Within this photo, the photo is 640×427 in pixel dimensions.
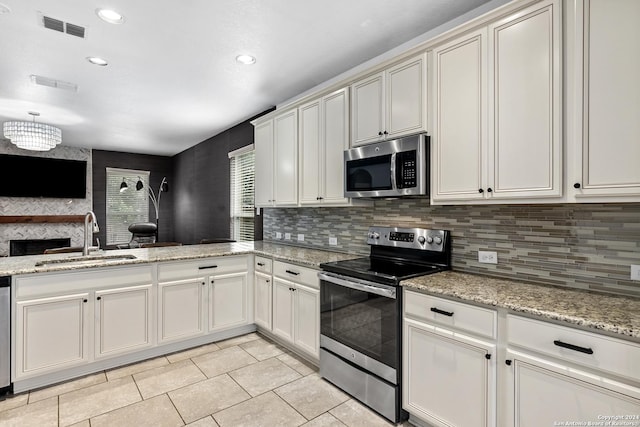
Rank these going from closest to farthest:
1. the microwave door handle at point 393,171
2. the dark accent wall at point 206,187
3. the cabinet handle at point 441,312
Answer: the cabinet handle at point 441,312
the microwave door handle at point 393,171
the dark accent wall at point 206,187

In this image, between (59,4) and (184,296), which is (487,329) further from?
(59,4)

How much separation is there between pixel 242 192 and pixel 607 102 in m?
4.27

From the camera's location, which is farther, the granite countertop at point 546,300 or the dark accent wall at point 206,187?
the dark accent wall at point 206,187

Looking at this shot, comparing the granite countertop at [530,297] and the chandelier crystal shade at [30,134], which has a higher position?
the chandelier crystal shade at [30,134]

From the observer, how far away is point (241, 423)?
203cm

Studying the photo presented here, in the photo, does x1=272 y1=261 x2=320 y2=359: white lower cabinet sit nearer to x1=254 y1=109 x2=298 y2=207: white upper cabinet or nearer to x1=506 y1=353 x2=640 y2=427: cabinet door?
x1=254 y1=109 x2=298 y2=207: white upper cabinet

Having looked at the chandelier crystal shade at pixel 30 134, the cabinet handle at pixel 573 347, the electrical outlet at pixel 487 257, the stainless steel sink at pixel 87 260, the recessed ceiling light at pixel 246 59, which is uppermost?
the recessed ceiling light at pixel 246 59

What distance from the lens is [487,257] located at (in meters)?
2.13

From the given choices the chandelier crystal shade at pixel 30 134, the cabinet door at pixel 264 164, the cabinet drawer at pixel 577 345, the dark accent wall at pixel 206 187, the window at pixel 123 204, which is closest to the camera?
the cabinet drawer at pixel 577 345

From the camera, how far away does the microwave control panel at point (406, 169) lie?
2215mm

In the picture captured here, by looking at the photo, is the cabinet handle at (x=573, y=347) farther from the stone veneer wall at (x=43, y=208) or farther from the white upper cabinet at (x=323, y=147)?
the stone veneer wall at (x=43, y=208)

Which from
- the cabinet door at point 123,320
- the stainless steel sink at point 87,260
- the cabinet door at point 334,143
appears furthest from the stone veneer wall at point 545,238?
the stainless steel sink at point 87,260

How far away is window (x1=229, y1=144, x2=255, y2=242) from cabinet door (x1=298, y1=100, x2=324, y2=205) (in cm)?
158

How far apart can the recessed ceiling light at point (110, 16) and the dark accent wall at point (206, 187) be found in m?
2.35
